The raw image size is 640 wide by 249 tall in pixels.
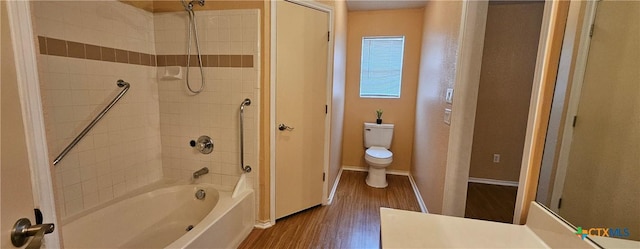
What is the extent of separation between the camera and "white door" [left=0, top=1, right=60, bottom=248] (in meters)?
0.54

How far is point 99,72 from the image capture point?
1.77 meters

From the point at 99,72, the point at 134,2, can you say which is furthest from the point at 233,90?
the point at 134,2

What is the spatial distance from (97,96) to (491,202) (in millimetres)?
3482

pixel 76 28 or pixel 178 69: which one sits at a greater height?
pixel 76 28

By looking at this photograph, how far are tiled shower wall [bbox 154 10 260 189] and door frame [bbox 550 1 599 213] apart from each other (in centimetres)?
181

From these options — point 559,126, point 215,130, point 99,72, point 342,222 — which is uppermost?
point 99,72

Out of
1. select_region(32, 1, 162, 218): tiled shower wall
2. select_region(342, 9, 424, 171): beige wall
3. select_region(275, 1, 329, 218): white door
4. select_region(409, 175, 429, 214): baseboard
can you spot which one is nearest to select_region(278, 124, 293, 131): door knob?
select_region(275, 1, 329, 218): white door

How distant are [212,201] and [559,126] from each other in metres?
2.22

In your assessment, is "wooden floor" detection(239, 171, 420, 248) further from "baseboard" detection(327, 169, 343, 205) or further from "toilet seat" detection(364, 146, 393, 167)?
"toilet seat" detection(364, 146, 393, 167)

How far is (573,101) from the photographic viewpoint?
87 centimetres

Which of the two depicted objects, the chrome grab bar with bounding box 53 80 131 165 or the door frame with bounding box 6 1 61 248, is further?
the chrome grab bar with bounding box 53 80 131 165

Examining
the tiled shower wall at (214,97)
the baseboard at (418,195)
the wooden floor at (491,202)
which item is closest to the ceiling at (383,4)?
the tiled shower wall at (214,97)

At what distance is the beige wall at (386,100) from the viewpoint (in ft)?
10.9

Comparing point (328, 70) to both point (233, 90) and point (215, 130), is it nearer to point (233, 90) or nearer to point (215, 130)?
point (233, 90)
